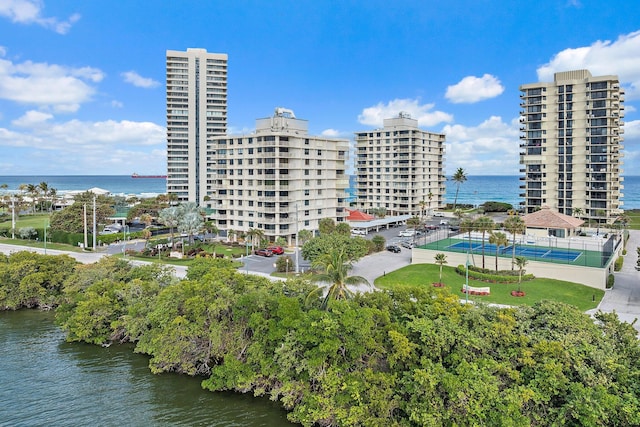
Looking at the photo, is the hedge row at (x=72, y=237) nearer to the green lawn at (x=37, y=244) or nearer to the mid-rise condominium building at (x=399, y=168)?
the green lawn at (x=37, y=244)

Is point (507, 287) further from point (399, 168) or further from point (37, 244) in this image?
point (37, 244)

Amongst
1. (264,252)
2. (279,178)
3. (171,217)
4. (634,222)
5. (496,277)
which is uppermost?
(279,178)

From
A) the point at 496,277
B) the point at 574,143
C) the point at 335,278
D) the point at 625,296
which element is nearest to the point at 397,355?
the point at 335,278

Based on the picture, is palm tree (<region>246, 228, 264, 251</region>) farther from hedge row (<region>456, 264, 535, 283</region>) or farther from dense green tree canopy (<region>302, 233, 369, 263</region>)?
hedge row (<region>456, 264, 535, 283</region>)

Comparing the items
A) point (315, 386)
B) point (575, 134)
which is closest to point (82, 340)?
point (315, 386)

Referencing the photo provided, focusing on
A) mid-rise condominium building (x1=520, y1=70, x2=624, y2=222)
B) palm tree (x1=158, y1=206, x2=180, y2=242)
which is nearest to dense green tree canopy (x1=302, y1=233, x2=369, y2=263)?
palm tree (x1=158, y1=206, x2=180, y2=242)

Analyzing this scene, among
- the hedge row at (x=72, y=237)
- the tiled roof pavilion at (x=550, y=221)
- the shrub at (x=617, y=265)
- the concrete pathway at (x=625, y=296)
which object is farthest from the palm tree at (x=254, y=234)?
the shrub at (x=617, y=265)
